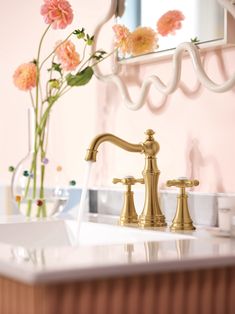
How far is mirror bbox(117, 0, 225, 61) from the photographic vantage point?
145 centimetres

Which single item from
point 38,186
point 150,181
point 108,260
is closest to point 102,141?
point 150,181

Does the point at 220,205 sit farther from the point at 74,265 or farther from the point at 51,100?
the point at 51,100

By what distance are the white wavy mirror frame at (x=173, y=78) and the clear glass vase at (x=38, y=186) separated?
A: 227 mm

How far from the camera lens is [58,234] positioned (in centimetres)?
161

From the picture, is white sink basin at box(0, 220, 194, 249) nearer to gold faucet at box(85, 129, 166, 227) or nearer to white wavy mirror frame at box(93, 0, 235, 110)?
gold faucet at box(85, 129, 166, 227)

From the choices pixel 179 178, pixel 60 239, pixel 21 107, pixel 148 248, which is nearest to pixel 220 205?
pixel 179 178

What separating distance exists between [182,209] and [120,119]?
0.41 meters

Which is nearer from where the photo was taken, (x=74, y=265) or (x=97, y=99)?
(x=74, y=265)

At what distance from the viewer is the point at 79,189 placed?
72.2 inches

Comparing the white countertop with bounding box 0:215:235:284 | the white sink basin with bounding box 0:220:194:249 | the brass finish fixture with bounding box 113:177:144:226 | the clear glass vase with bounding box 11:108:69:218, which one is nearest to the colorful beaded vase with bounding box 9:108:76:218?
the clear glass vase with bounding box 11:108:69:218

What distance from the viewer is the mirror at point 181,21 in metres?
1.45

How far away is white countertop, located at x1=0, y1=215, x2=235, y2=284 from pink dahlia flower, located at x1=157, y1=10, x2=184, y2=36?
556 millimetres

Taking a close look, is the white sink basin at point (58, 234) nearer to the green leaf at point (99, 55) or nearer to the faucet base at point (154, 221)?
the faucet base at point (154, 221)

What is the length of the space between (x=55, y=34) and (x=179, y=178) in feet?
2.55
